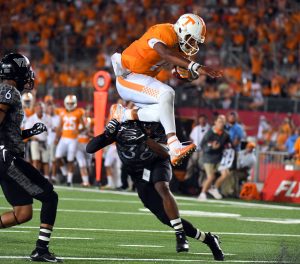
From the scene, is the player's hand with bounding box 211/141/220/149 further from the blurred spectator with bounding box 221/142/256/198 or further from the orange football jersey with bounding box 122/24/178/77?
the orange football jersey with bounding box 122/24/178/77

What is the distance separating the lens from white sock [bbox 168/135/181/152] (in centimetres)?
953

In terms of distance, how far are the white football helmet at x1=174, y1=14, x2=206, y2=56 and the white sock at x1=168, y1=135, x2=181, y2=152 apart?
957mm

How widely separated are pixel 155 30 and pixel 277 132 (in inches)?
573

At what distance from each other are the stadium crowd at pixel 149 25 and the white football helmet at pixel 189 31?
1570cm

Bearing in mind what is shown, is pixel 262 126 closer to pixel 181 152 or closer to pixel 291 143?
pixel 291 143

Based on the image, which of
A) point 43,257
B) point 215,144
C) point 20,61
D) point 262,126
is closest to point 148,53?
point 20,61

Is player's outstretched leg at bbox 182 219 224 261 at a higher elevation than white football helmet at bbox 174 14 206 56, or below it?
below

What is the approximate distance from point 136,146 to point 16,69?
155 cm

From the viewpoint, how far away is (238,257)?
31.6 feet

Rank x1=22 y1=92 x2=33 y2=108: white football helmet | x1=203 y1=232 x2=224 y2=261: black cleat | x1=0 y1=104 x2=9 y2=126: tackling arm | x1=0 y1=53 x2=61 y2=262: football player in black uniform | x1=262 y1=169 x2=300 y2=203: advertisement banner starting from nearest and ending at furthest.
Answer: x1=0 y1=104 x2=9 y2=126: tackling arm, x1=0 y1=53 x2=61 y2=262: football player in black uniform, x1=203 y1=232 x2=224 y2=261: black cleat, x1=262 y1=169 x2=300 y2=203: advertisement banner, x1=22 y1=92 x2=33 y2=108: white football helmet

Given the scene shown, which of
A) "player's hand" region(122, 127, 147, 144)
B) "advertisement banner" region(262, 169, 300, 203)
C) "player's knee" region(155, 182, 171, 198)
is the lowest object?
"advertisement banner" region(262, 169, 300, 203)

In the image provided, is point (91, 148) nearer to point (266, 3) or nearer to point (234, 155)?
point (234, 155)

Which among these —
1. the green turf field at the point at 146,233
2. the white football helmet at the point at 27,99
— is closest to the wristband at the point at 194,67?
the green turf field at the point at 146,233

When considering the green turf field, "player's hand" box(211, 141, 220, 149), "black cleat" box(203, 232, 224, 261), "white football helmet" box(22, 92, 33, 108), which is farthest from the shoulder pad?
"white football helmet" box(22, 92, 33, 108)
